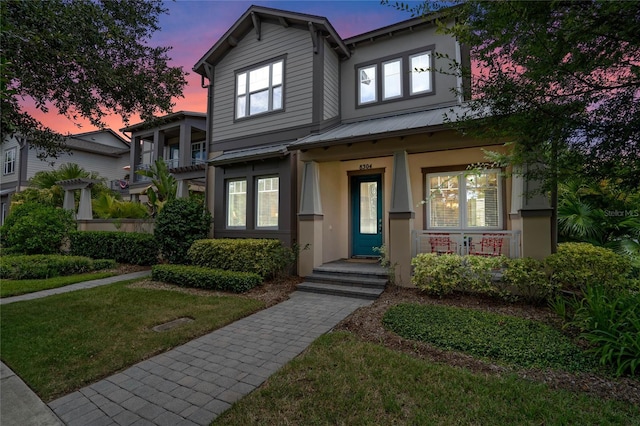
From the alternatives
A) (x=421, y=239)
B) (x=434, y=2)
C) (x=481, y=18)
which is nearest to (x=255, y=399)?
(x=481, y=18)

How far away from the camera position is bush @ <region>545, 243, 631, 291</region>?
5.26 metres

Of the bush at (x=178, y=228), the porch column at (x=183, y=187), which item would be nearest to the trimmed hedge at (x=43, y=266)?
the bush at (x=178, y=228)

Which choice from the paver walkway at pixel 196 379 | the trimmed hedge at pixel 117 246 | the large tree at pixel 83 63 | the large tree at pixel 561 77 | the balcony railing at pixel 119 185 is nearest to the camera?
the large tree at pixel 561 77

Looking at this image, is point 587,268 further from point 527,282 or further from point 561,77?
point 561,77

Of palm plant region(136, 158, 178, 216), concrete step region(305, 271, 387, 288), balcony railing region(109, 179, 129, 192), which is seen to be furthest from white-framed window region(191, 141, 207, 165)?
concrete step region(305, 271, 387, 288)

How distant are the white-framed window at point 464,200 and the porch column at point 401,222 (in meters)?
1.86

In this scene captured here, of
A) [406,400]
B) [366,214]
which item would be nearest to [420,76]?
[366,214]

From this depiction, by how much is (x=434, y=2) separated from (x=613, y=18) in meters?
1.64

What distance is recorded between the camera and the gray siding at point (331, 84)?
9797mm

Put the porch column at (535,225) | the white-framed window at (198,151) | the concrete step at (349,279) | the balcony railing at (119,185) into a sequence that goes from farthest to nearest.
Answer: the balcony railing at (119,185), the white-framed window at (198,151), the concrete step at (349,279), the porch column at (535,225)

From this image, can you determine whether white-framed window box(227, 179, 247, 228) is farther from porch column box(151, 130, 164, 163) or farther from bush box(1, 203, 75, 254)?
porch column box(151, 130, 164, 163)

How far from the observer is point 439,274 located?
6.46 metres

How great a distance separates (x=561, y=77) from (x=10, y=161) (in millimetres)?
31585

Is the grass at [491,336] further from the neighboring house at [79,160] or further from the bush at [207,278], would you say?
the neighboring house at [79,160]
